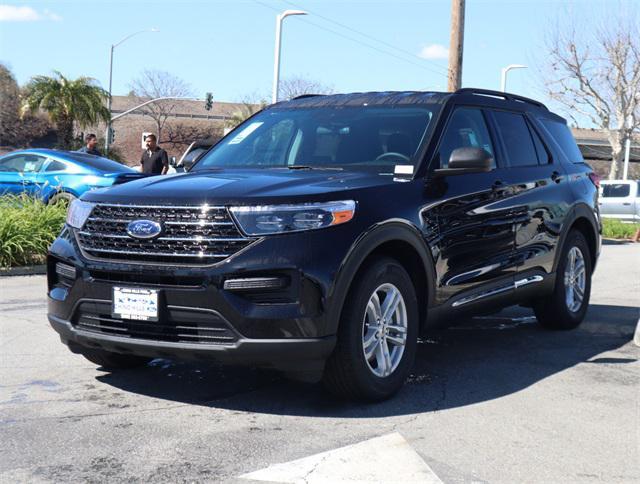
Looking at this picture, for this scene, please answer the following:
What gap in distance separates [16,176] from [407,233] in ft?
35.1

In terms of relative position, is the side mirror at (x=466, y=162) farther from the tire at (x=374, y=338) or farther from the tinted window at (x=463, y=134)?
the tire at (x=374, y=338)

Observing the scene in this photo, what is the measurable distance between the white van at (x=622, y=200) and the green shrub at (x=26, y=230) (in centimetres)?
2277

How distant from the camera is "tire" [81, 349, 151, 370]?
542 centimetres

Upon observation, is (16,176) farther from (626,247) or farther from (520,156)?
(626,247)

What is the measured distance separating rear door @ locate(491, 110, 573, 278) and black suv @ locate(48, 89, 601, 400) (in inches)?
1.4

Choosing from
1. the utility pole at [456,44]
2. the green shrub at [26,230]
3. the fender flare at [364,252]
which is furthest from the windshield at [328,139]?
the utility pole at [456,44]

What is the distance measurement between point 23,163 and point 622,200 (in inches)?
886

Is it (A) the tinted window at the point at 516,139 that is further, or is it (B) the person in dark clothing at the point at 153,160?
(B) the person in dark clothing at the point at 153,160

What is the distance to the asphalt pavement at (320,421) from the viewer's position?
12.7ft

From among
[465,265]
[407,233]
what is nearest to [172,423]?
[407,233]

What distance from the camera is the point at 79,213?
16.0 feet

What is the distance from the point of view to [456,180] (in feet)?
18.3

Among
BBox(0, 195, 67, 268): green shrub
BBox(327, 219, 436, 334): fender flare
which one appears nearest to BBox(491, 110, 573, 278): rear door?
BBox(327, 219, 436, 334): fender flare

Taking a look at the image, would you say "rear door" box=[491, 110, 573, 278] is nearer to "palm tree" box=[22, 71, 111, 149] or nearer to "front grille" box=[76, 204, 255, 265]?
"front grille" box=[76, 204, 255, 265]
